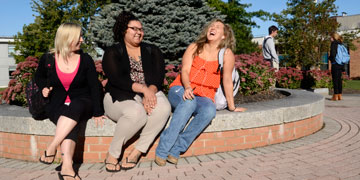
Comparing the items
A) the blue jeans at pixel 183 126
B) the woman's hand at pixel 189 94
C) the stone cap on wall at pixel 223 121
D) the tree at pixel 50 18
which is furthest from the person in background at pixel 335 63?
the tree at pixel 50 18

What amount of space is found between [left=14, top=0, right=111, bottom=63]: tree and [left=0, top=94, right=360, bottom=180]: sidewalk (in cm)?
2512

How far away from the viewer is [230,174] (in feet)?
9.89

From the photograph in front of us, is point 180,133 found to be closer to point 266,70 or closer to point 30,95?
point 30,95

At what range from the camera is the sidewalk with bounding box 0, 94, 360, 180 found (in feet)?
9.80

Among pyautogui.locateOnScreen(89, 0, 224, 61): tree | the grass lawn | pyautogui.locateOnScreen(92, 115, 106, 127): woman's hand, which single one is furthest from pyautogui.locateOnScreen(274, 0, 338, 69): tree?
pyautogui.locateOnScreen(92, 115, 106, 127): woman's hand

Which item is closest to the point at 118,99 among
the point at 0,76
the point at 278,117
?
the point at 278,117

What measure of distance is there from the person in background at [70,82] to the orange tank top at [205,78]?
114 centimetres

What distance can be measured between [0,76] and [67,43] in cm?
4945

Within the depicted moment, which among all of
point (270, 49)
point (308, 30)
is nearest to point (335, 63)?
point (270, 49)

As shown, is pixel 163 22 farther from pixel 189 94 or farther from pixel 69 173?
pixel 69 173

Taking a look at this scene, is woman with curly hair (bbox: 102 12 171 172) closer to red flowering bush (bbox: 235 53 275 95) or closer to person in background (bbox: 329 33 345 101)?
red flowering bush (bbox: 235 53 275 95)

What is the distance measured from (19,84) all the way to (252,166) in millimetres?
4065

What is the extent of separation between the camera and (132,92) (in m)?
3.40

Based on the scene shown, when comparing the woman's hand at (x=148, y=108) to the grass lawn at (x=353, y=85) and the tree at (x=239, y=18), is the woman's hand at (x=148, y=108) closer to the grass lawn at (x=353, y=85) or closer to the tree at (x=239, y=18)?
the grass lawn at (x=353, y=85)
